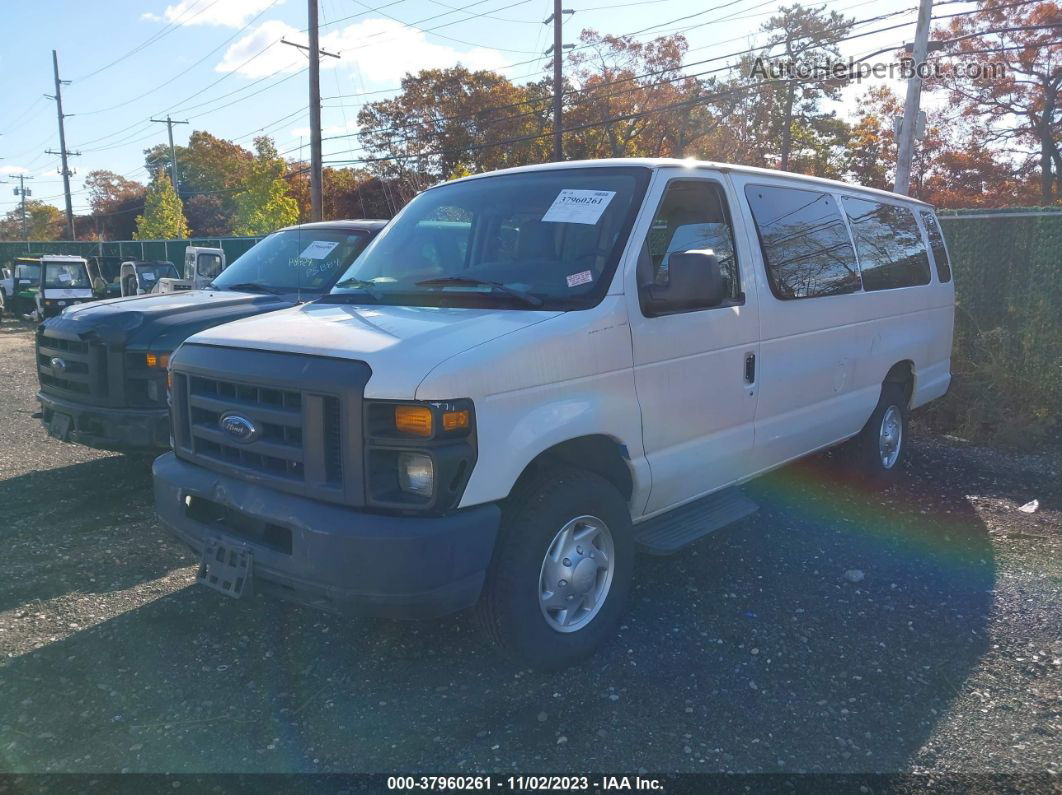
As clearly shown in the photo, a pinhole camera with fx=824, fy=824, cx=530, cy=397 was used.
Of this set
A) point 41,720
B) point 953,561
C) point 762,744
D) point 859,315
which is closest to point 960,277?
point 859,315

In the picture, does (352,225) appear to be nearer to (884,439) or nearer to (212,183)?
(884,439)

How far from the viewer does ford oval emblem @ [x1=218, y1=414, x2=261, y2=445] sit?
131 inches

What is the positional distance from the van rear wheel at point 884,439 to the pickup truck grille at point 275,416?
14.5 ft

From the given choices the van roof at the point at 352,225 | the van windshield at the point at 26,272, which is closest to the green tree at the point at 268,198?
the van windshield at the point at 26,272

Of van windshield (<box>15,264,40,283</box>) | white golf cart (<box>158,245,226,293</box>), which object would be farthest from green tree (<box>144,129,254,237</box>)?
white golf cart (<box>158,245,226,293</box>)

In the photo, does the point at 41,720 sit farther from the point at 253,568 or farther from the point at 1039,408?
the point at 1039,408

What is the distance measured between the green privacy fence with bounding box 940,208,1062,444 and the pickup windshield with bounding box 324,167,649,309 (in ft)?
18.9

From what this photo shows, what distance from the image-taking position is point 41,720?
3254 millimetres

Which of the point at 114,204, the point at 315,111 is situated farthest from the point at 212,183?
the point at 315,111

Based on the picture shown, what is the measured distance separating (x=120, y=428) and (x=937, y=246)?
21.6 ft

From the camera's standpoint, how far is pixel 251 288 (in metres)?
6.94

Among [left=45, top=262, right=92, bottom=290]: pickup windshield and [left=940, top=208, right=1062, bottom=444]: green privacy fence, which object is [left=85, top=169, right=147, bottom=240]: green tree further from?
[left=940, top=208, right=1062, bottom=444]: green privacy fence

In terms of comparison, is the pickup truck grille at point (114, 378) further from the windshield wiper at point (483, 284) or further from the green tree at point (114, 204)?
the green tree at point (114, 204)

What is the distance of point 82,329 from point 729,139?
35205mm
